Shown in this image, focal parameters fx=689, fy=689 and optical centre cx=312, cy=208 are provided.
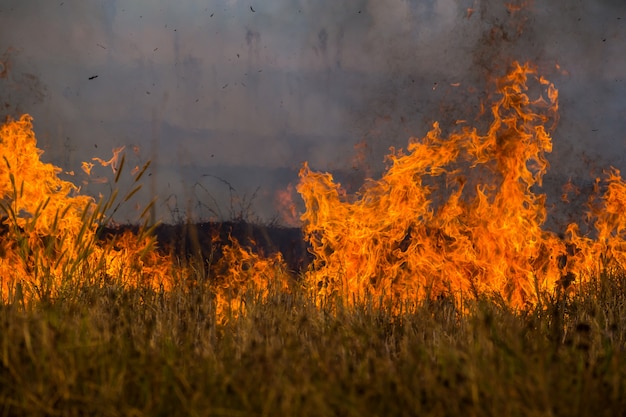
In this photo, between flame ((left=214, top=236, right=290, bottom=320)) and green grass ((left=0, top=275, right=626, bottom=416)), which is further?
flame ((left=214, top=236, right=290, bottom=320))

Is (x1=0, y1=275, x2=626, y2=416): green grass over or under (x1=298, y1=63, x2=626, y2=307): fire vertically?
under

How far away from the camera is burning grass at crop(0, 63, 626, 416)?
336 cm

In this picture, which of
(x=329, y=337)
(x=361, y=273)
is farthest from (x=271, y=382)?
(x=361, y=273)

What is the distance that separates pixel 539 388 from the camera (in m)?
3.03

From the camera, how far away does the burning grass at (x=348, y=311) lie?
11.0 ft

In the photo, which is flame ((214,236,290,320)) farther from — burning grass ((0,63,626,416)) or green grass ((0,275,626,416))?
green grass ((0,275,626,416))

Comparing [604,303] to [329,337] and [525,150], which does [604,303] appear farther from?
[329,337]

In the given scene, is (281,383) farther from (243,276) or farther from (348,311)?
(243,276)

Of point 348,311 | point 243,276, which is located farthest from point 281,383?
point 243,276

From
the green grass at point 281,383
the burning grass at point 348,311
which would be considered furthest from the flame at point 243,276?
the green grass at point 281,383

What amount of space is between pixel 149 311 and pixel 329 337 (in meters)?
2.58

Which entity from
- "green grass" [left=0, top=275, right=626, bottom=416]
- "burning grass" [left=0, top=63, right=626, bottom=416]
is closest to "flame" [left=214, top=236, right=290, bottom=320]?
"burning grass" [left=0, top=63, right=626, bottom=416]

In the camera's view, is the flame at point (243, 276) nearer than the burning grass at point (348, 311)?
No

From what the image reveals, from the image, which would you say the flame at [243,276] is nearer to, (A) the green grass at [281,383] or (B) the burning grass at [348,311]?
(B) the burning grass at [348,311]
